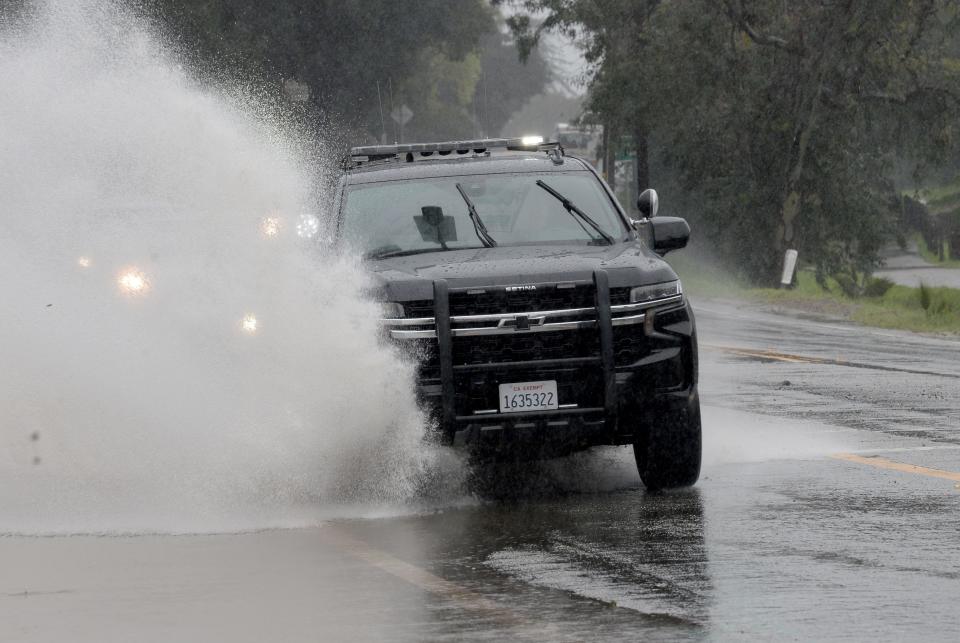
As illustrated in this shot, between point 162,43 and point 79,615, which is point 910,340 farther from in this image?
point 162,43

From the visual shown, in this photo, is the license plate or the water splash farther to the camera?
the water splash

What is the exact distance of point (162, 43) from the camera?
198 ft

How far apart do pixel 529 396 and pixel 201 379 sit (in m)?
2.11

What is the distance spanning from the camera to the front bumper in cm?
960

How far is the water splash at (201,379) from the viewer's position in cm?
973

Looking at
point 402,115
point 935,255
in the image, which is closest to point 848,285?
point 935,255

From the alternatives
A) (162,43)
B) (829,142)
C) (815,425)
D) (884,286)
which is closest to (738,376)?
(815,425)

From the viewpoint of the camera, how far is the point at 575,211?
1132 centimetres

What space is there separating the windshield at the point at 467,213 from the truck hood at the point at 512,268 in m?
0.35

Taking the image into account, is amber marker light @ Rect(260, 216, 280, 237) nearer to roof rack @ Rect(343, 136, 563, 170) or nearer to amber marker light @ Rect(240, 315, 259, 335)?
roof rack @ Rect(343, 136, 563, 170)

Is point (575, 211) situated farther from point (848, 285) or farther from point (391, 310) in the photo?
point (848, 285)

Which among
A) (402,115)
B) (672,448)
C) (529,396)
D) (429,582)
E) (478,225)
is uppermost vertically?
(402,115)

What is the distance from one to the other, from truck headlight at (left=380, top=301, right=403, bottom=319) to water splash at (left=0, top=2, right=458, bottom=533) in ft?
0.28

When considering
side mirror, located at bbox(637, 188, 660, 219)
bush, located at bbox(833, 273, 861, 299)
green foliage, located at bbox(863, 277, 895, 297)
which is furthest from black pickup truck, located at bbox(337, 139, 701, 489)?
bush, located at bbox(833, 273, 861, 299)
